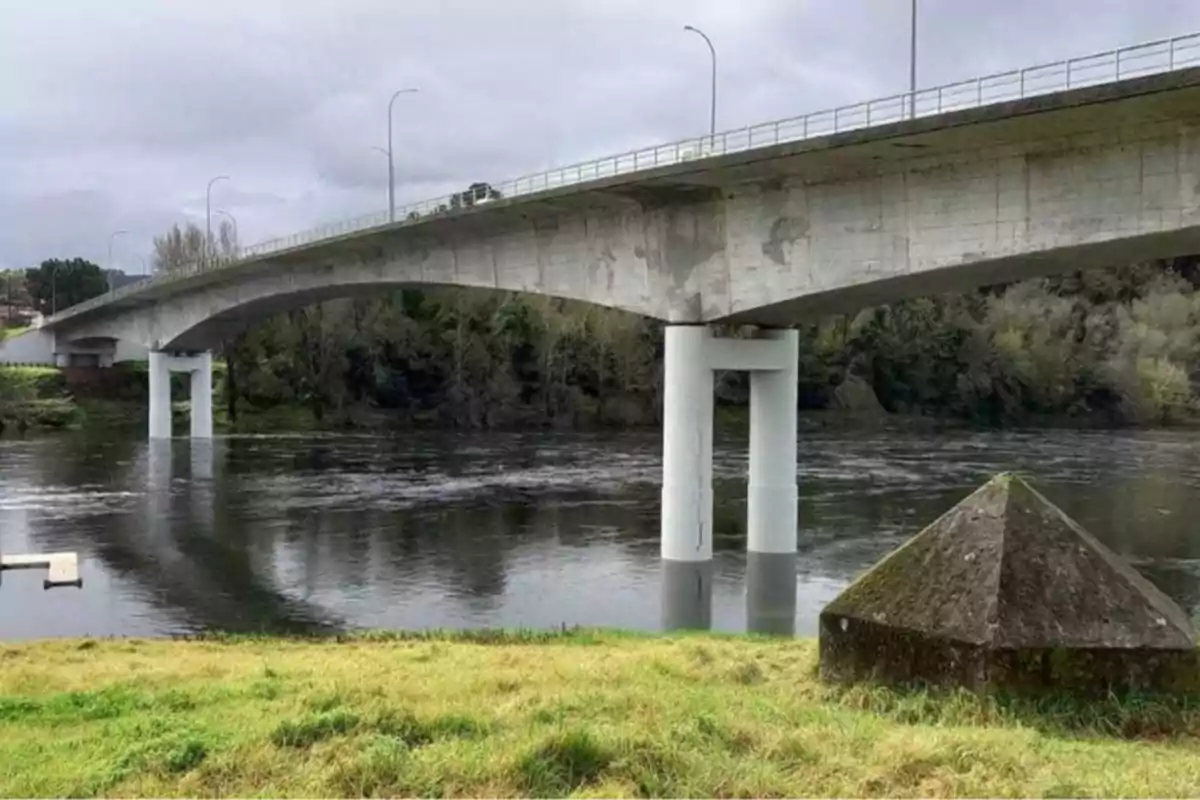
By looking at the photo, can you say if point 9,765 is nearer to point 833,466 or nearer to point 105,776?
point 105,776

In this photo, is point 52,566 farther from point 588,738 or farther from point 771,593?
point 588,738

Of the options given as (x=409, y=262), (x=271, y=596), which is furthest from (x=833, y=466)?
(x=271, y=596)

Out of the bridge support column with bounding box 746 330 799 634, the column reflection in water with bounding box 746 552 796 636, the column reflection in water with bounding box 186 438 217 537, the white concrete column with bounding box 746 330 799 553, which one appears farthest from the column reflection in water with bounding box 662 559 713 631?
the column reflection in water with bounding box 186 438 217 537

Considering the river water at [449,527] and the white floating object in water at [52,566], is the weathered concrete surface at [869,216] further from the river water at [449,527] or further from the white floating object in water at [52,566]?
the white floating object in water at [52,566]

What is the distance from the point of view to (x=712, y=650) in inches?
500

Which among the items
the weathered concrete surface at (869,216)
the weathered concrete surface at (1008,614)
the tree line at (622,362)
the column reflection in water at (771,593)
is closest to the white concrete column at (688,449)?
the weathered concrete surface at (869,216)

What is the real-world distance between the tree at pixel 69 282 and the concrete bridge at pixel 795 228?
268ft

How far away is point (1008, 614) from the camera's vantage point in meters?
8.01

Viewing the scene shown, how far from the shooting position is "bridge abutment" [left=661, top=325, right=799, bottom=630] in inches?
1089

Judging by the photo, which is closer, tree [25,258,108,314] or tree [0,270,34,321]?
tree [25,258,108,314]

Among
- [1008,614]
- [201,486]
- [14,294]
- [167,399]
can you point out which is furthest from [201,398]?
[14,294]

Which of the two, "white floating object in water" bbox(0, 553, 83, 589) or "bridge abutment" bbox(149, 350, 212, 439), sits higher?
"bridge abutment" bbox(149, 350, 212, 439)

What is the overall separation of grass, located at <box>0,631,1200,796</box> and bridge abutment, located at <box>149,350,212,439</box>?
202 ft

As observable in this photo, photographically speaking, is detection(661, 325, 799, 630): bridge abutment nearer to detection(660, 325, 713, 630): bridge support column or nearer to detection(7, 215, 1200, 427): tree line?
detection(660, 325, 713, 630): bridge support column
